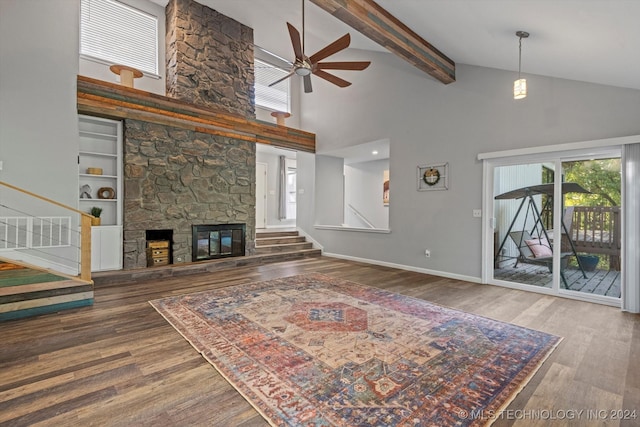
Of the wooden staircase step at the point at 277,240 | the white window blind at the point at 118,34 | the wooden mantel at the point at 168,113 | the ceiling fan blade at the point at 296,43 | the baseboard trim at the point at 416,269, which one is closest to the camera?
the ceiling fan blade at the point at 296,43

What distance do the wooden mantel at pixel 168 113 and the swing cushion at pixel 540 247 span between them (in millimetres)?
5229

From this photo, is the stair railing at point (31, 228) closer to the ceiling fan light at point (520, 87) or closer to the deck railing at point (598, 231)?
the ceiling fan light at point (520, 87)

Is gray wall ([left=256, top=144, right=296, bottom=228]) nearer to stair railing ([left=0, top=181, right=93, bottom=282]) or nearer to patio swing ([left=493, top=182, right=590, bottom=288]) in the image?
stair railing ([left=0, top=181, right=93, bottom=282])

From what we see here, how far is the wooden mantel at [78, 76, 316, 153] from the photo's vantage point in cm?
472

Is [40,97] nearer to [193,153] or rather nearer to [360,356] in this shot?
[193,153]

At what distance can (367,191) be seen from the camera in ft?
31.0

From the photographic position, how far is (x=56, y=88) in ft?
14.6

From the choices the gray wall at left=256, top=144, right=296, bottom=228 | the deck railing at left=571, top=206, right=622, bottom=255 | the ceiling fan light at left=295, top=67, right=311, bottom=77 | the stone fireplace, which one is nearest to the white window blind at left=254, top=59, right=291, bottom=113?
the stone fireplace

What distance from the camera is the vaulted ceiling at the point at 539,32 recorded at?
2422mm

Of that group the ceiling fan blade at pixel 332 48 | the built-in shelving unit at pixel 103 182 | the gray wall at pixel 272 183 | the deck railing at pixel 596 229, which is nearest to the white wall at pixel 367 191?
the gray wall at pixel 272 183

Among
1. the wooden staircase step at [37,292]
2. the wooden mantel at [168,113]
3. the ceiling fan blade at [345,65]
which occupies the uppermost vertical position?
the ceiling fan blade at [345,65]

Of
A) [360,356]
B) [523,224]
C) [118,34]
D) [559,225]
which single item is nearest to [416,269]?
[523,224]

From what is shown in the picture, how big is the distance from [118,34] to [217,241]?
4384mm

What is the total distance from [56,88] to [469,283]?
272 inches
